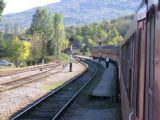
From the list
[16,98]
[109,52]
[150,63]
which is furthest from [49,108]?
[109,52]

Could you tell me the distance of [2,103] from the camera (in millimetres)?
18141

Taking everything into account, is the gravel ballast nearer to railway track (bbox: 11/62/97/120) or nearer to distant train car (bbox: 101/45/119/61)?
railway track (bbox: 11/62/97/120)

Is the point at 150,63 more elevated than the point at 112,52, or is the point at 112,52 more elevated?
the point at 150,63

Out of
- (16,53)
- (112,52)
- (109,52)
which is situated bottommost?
(16,53)

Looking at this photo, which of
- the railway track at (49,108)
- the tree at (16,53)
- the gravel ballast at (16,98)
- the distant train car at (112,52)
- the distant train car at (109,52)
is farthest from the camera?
the tree at (16,53)

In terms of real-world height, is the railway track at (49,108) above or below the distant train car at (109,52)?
below

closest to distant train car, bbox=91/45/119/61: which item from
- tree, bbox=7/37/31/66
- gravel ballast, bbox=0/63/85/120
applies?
gravel ballast, bbox=0/63/85/120

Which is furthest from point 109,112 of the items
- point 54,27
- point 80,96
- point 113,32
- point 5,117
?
point 113,32

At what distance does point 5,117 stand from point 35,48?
9552cm

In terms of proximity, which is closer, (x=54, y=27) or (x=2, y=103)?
(x=2, y=103)

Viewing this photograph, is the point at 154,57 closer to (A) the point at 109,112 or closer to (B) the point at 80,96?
(A) the point at 109,112

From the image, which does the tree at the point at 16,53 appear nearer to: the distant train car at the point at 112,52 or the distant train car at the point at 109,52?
the distant train car at the point at 109,52

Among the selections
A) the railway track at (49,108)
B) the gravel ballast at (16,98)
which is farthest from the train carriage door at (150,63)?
the gravel ballast at (16,98)

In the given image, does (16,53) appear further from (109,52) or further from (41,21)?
(41,21)
